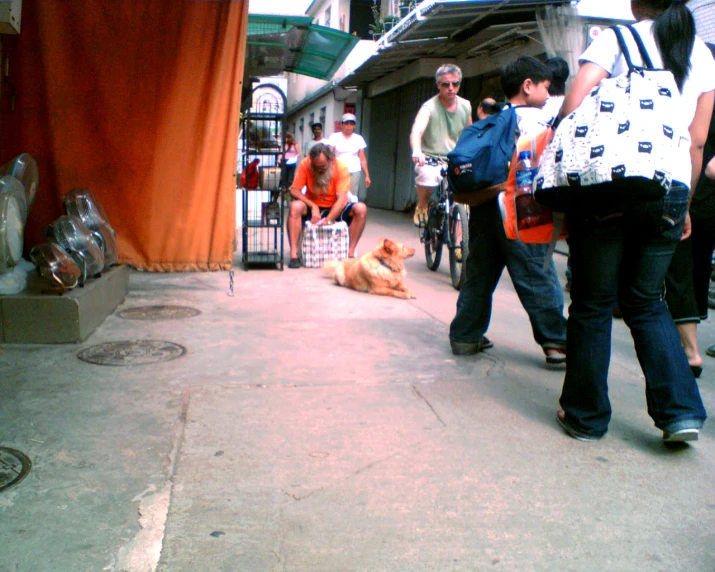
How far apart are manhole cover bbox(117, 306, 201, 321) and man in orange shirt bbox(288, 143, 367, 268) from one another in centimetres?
252

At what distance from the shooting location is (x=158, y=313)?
5.20 meters

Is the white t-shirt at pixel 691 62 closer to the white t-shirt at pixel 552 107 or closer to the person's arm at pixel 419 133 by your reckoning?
the white t-shirt at pixel 552 107

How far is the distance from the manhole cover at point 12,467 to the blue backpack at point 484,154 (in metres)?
2.48

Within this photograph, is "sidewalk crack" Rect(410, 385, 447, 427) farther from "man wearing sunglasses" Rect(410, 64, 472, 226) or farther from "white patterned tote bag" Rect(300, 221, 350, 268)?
"white patterned tote bag" Rect(300, 221, 350, 268)

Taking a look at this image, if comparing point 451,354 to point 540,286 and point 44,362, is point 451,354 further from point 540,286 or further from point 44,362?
point 44,362

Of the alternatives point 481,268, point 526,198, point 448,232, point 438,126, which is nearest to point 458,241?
point 448,232

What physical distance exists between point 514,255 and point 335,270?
3.18 m

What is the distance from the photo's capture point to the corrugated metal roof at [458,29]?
33.8 feet

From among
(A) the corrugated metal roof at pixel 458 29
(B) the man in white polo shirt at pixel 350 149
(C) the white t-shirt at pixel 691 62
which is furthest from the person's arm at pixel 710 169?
(B) the man in white polo shirt at pixel 350 149

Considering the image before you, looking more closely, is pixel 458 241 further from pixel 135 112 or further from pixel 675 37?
pixel 675 37

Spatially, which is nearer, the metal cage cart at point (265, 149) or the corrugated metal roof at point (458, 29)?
the metal cage cart at point (265, 149)

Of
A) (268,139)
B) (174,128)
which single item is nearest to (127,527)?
(174,128)

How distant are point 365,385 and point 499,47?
11229 mm

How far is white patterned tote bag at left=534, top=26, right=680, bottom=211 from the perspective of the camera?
100 inches
